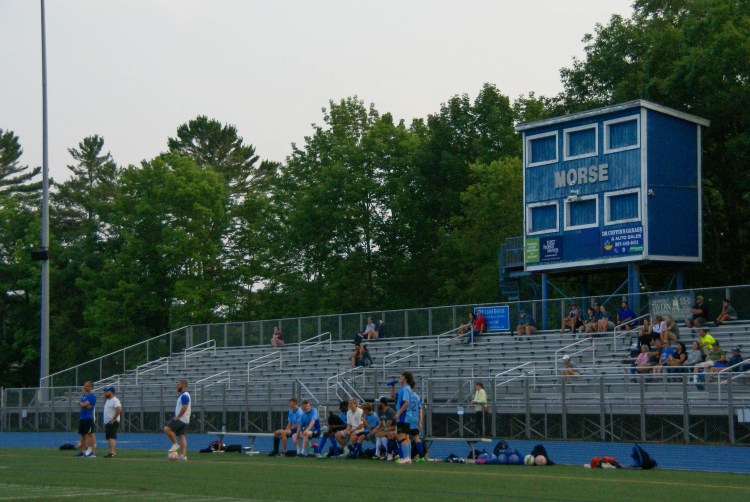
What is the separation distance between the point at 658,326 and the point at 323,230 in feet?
117

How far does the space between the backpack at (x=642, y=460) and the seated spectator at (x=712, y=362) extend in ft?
20.8

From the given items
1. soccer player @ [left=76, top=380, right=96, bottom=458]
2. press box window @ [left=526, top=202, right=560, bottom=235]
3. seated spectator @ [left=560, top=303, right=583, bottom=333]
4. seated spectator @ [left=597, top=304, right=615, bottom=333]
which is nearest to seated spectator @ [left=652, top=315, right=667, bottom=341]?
seated spectator @ [left=597, top=304, right=615, bottom=333]

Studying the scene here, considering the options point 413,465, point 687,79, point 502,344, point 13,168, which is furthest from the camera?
point 13,168

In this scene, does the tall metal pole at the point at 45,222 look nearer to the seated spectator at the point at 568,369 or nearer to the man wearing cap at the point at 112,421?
the man wearing cap at the point at 112,421

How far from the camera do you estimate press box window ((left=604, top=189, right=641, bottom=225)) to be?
4006 centimetres

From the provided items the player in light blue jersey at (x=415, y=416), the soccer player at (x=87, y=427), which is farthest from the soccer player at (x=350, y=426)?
the soccer player at (x=87, y=427)

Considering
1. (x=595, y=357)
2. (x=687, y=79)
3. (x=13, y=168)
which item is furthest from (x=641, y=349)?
(x=13, y=168)

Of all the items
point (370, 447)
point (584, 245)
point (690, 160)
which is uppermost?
point (690, 160)

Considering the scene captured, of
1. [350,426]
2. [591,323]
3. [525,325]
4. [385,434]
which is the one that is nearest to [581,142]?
[525,325]

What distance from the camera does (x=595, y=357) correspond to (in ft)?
116

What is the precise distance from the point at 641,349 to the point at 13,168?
261 feet

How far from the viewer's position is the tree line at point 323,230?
61.7m

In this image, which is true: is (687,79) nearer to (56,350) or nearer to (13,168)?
(56,350)

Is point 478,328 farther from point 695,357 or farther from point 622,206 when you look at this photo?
point 695,357
